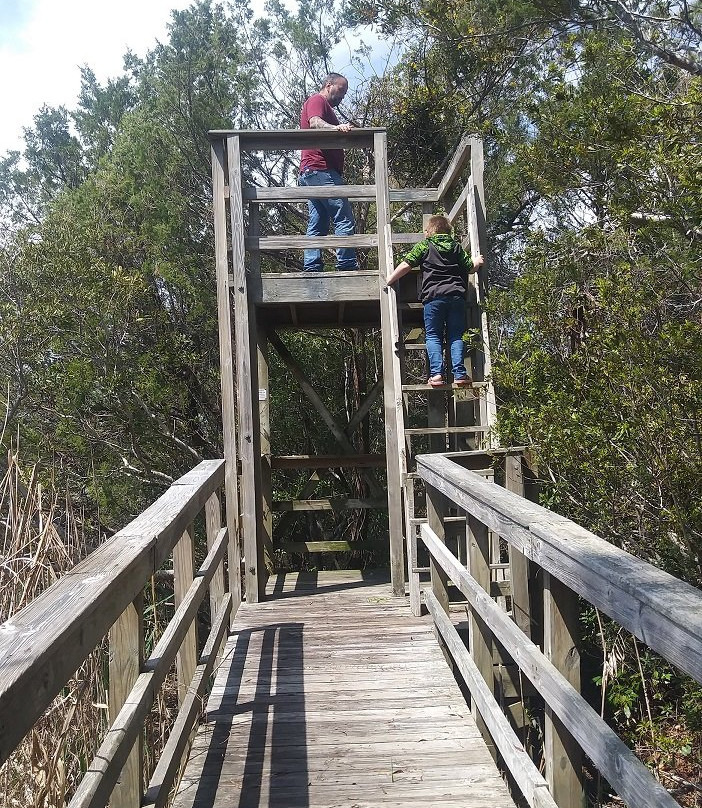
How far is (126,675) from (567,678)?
4.08 ft

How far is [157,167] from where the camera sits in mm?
13141

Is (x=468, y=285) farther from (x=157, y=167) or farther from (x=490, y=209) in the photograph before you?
(x=157, y=167)

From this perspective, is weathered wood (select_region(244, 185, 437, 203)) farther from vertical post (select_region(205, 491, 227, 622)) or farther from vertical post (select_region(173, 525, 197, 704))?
vertical post (select_region(173, 525, 197, 704))

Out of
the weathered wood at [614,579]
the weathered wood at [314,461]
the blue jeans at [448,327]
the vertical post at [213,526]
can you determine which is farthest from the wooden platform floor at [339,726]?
the weathered wood at [314,461]

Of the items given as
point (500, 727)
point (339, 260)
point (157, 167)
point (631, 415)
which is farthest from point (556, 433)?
point (157, 167)

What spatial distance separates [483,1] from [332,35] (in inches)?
140

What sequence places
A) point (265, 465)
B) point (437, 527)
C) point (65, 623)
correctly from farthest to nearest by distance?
point (265, 465) < point (437, 527) < point (65, 623)

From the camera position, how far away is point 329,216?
284 inches

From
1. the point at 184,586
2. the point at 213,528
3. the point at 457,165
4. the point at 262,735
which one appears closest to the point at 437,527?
the point at 213,528

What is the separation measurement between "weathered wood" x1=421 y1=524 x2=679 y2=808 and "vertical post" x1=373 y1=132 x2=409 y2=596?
Result: 2.94 m

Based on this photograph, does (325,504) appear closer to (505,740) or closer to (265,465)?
(265,465)

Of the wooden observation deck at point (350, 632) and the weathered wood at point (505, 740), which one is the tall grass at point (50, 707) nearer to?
the wooden observation deck at point (350, 632)

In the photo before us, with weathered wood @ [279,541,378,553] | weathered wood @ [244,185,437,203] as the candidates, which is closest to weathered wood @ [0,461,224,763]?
weathered wood @ [244,185,437,203]

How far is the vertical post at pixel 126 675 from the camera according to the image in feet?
7.07
